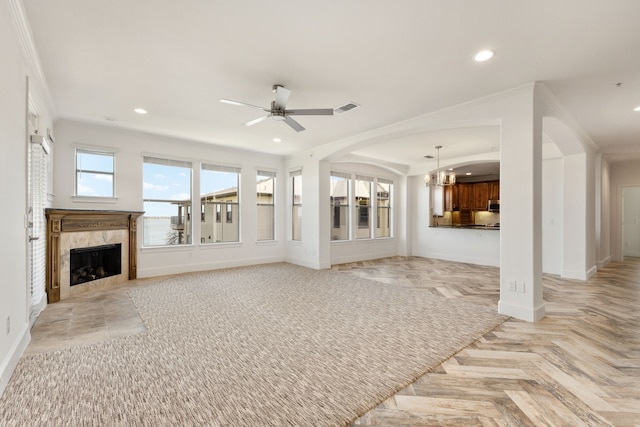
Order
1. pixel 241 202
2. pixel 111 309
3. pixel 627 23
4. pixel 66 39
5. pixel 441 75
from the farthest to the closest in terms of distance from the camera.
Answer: pixel 241 202, pixel 111 309, pixel 441 75, pixel 66 39, pixel 627 23

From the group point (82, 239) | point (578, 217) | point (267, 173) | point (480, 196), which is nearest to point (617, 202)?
point (480, 196)

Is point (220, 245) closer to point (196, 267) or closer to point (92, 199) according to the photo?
point (196, 267)

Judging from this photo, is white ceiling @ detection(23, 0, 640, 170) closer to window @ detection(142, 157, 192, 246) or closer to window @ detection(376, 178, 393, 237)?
window @ detection(142, 157, 192, 246)

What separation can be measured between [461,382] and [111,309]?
13.2 ft

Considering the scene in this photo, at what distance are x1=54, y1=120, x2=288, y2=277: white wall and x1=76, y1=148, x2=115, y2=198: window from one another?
0.11 meters

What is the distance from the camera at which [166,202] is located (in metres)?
5.95

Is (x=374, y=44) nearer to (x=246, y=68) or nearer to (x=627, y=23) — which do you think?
(x=246, y=68)

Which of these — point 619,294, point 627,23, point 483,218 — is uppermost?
point 627,23

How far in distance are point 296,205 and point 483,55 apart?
206 inches

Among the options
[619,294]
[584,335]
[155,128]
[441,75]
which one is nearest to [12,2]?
[155,128]

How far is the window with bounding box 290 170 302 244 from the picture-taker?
7.28m

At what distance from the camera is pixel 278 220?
7.53 meters

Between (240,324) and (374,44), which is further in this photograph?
(240,324)

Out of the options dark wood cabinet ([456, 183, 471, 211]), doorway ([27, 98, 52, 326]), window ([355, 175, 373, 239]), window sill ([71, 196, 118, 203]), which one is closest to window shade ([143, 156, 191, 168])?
window sill ([71, 196, 118, 203])
